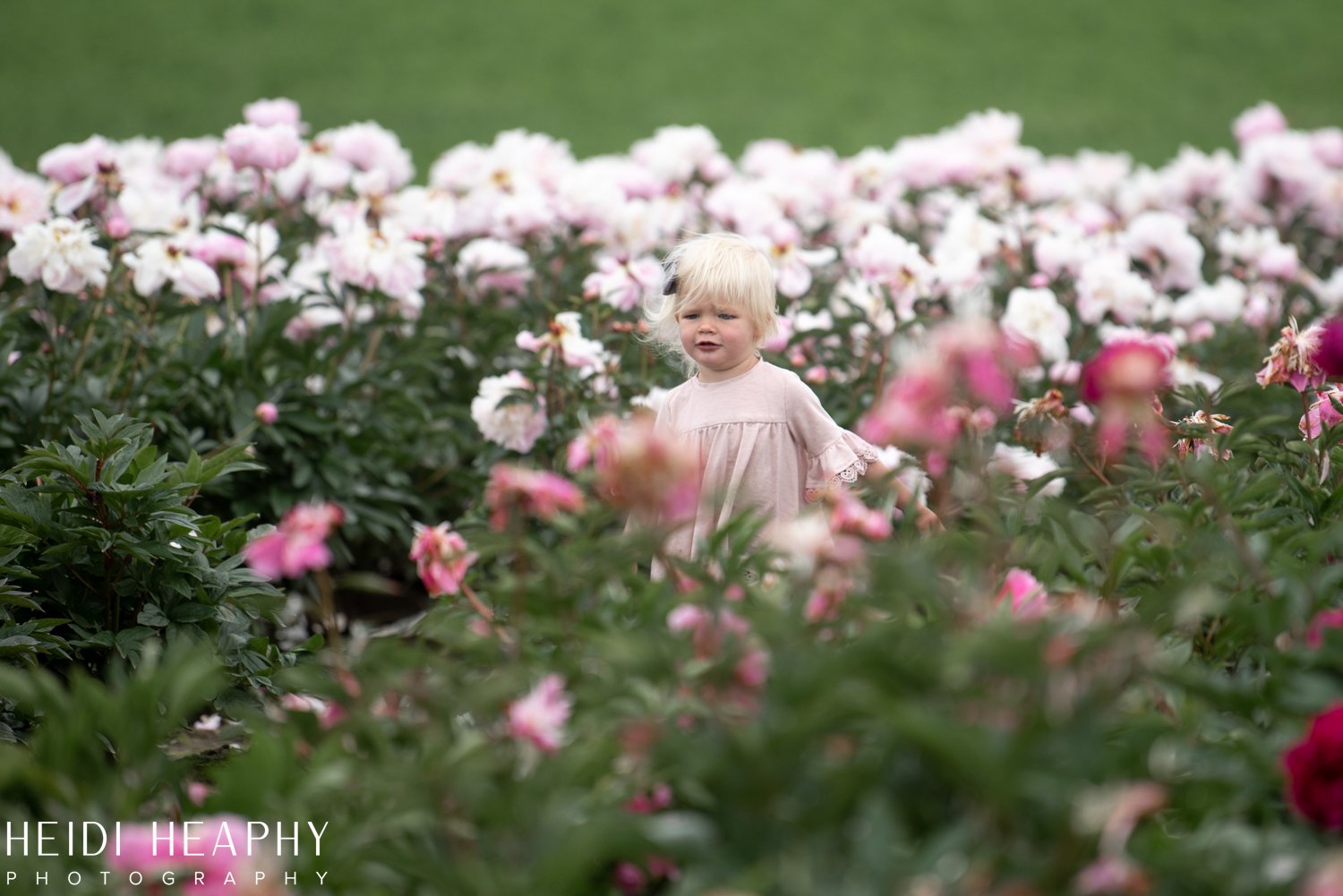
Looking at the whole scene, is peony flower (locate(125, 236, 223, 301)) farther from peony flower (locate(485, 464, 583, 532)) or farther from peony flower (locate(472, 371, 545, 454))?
peony flower (locate(485, 464, 583, 532))

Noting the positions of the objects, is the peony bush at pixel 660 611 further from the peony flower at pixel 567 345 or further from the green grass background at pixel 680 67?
the green grass background at pixel 680 67

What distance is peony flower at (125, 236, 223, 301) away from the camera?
3.45 metres

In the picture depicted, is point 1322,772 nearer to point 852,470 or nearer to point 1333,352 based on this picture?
point 1333,352

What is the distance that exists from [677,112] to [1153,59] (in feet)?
16.5

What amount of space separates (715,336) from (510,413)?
908 mm

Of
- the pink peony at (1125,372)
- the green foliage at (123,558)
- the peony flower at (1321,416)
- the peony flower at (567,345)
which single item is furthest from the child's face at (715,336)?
the pink peony at (1125,372)

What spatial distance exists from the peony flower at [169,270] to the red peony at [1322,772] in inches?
117

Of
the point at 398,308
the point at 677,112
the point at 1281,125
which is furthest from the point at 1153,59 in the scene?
the point at 398,308

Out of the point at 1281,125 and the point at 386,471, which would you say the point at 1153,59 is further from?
the point at 386,471

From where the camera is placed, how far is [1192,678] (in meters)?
1.46

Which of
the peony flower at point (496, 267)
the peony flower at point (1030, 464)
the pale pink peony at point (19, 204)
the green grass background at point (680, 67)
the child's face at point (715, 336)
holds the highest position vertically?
the green grass background at point (680, 67)

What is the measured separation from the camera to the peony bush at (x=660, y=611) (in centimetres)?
123

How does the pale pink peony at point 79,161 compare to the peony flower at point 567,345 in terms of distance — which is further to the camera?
the pale pink peony at point 79,161

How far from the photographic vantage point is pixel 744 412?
2566 mm
